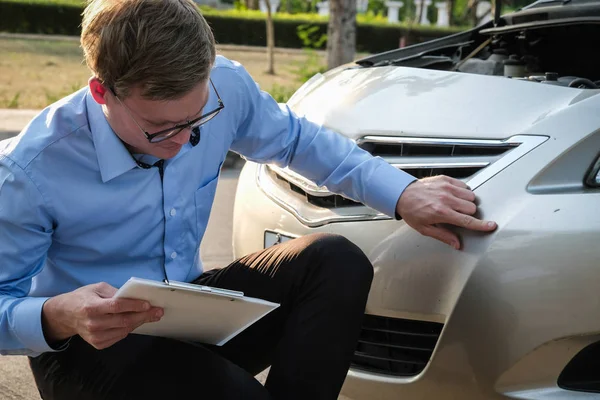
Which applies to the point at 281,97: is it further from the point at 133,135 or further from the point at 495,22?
the point at 133,135

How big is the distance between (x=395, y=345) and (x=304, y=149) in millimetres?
563

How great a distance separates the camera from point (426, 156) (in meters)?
2.31

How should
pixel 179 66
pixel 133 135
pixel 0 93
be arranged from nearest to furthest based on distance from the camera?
pixel 179 66
pixel 133 135
pixel 0 93

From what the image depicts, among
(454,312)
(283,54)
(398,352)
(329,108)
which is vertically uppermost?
(329,108)

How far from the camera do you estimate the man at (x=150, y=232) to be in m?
1.71

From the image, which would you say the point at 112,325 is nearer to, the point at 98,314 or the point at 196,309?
the point at 98,314

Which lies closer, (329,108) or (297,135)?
(297,135)

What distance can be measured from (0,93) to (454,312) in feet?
34.5

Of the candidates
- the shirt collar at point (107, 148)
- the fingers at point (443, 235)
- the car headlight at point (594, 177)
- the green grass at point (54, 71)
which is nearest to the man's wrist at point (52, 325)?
the shirt collar at point (107, 148)

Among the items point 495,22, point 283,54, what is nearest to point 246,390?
point 495,22

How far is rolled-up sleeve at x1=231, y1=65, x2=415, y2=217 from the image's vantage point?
220 centimetres

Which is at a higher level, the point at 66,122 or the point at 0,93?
the point at 66,122

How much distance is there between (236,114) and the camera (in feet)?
7.22

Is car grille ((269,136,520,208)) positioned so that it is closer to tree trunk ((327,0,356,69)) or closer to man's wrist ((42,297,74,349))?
man's wrist ((42,297,74,349))
